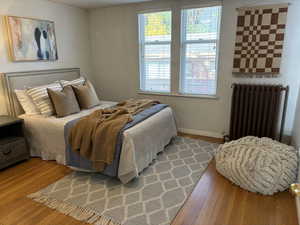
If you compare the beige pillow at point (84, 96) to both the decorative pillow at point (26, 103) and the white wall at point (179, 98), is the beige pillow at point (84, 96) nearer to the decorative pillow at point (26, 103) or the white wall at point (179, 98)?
the decorative pillow at point (26, 103)

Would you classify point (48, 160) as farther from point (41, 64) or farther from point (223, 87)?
point (223, 87)

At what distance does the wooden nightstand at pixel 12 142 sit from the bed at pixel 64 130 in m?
0.13

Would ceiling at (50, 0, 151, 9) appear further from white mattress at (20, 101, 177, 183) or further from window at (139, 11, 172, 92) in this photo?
white mattress at (20, 101, 177, 183)

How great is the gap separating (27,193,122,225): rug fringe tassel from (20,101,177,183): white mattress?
1.67ft

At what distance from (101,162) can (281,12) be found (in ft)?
10.00

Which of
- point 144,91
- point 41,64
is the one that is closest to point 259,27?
point 144,91

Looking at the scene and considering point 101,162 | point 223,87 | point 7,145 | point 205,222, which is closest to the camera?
point 205,222

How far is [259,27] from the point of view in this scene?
301cm

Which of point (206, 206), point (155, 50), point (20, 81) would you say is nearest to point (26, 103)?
point (20, 81)

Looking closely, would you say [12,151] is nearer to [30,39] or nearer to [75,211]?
[75,211]

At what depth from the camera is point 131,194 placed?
224cm

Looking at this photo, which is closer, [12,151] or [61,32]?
[12,151]

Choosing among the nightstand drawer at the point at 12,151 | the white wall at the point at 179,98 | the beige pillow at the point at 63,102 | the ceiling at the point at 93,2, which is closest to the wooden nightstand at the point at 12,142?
the nightstand drawer at the point at 12,151

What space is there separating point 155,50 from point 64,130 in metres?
2.17
